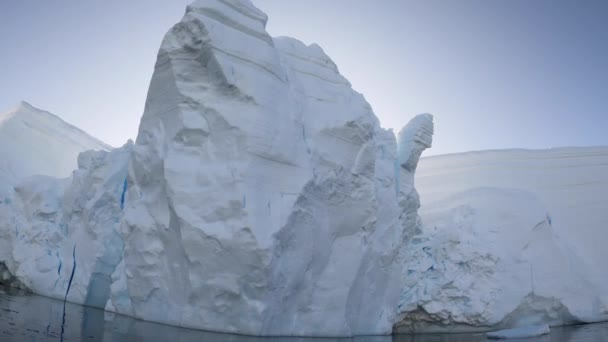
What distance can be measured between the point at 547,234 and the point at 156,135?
708cm

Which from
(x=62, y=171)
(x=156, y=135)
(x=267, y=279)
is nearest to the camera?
(x=267, y=279)

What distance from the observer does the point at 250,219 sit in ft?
17.9

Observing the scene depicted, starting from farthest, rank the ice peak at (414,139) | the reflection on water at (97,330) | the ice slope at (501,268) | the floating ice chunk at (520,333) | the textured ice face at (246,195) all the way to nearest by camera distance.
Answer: the ice peak at (414,139) < the ice slope at (501,268) < the floating ice chunk at (520,333) < the textured ice face at (246,195) < the reflection on water at (97,330)

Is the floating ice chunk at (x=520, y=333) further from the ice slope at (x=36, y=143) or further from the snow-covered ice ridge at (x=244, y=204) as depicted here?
the ice slope at (x=36, y=143)

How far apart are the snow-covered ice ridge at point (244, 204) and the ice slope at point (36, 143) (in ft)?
21.7

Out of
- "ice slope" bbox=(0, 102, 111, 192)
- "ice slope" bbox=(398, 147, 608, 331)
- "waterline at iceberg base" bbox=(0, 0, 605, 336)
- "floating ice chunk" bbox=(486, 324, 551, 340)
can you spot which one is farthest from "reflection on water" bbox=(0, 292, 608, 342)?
"ice slope" bbox=(0, 102, 111, 192)

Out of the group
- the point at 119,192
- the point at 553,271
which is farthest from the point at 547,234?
the point at 119,192

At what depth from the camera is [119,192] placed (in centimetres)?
802

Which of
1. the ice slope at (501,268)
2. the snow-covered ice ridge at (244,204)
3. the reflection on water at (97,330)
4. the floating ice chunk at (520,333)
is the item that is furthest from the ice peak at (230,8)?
the floating ice chunk at (520,333)

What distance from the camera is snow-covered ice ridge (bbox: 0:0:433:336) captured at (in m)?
5.54

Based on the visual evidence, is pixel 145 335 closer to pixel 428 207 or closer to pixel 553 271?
pixel 553 271

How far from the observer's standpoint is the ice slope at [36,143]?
13.2 metres

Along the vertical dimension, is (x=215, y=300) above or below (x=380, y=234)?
below

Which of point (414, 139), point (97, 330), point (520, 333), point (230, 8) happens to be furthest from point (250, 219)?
point (414, 139)
